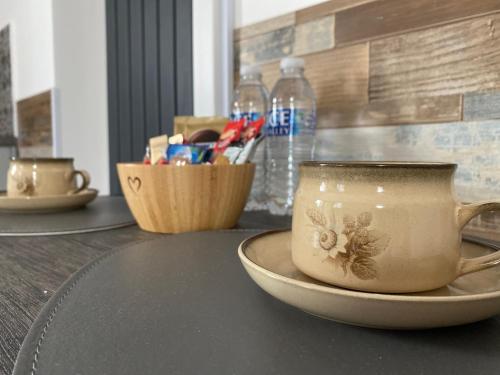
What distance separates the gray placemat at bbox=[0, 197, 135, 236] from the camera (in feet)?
2.38

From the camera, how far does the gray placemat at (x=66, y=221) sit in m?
0.73

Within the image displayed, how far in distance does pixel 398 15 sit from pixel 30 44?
2072 mm

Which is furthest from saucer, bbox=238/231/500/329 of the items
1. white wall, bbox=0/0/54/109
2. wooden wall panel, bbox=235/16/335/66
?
white wall, bbox=0/0/54/109

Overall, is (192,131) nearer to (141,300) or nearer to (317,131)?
(317,131)

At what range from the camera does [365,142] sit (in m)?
0.95

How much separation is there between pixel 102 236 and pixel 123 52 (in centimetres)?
128

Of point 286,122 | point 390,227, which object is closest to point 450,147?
point 286,122

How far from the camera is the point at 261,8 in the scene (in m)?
1.18

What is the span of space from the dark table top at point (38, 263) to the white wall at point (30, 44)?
1.62 meters

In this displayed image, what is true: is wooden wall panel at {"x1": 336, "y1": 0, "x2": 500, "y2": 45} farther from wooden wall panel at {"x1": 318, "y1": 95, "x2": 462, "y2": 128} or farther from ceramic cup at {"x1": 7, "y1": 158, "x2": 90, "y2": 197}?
ceramic cup at {"x1": 7, "y1": 158, "x2": 90, "y2": 197}

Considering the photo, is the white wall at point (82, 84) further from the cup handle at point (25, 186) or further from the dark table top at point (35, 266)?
the dark table top at point (35, 266)

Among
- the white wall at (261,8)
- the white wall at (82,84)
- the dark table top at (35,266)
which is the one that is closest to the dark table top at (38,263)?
the dark table top at (35,266)

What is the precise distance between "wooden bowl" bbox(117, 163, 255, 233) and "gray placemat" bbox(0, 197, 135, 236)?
0.28 feet

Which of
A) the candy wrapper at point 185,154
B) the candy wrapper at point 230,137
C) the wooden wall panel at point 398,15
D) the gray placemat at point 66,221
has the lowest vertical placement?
the gray placemat at point 66,221
